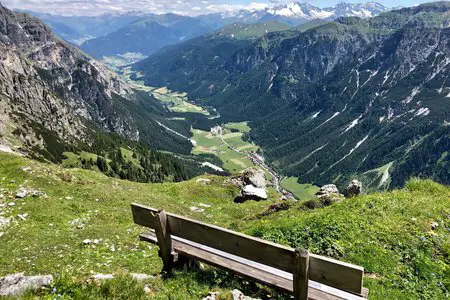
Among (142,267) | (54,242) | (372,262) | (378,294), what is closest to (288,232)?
(372,262)

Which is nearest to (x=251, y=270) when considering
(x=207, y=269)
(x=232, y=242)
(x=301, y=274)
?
(x=232, y=242)

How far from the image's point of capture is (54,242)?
24.0 metres

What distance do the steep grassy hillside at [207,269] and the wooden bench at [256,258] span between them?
117cm

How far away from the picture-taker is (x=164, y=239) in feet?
46.9

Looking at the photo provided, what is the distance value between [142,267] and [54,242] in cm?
808

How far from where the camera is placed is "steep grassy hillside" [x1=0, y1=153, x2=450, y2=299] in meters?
14.1

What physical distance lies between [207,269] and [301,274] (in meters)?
5.13

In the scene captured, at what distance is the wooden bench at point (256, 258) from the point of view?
1070 centimetres

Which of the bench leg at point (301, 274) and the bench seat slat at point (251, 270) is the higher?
the bench leg at point (301, 274)

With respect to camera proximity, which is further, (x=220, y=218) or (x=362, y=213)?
(x=220, y=218)

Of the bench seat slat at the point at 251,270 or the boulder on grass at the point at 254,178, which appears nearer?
the bench seat slat at the point at 251,270

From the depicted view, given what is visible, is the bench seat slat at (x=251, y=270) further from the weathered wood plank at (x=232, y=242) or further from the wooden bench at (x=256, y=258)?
the weathered wood plank at (x=232, y=242)

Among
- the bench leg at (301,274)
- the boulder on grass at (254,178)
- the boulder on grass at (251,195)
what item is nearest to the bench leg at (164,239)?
the bench leg at (301,274)

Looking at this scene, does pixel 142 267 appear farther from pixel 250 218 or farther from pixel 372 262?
pixel 250 218
